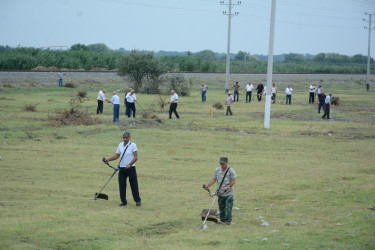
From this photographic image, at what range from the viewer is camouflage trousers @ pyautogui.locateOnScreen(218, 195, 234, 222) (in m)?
12.8

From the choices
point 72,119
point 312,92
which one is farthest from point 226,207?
point 312,92

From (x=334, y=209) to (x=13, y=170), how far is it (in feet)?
35.9

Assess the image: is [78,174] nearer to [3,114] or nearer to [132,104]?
[132,104]

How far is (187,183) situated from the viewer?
59.9 feet

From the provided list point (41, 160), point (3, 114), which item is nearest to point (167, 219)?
point (41, 160)

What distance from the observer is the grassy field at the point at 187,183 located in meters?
11.8

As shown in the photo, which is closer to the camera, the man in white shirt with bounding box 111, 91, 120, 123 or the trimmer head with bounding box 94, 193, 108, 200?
the trimmer head with bounding box 94, 193, 108, 200

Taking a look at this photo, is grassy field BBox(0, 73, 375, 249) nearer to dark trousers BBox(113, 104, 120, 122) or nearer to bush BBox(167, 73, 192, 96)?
dark trousers BBox(113, 104, 120, 122)

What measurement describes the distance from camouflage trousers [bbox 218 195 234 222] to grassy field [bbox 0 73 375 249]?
0.27 metres

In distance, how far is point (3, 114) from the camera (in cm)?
3556

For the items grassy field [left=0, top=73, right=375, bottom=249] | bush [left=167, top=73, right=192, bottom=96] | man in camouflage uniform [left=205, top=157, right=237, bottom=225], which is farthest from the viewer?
bush [left=167, top=73, right=192, bottom=96]

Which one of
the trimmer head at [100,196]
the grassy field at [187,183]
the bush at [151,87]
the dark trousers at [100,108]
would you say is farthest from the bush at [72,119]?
the bush at [151,87]

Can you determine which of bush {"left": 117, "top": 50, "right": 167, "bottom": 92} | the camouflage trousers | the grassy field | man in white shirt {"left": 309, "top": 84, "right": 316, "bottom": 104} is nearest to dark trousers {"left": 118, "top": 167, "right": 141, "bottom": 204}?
the grassy field

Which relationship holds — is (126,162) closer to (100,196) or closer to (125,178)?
(125,178)
